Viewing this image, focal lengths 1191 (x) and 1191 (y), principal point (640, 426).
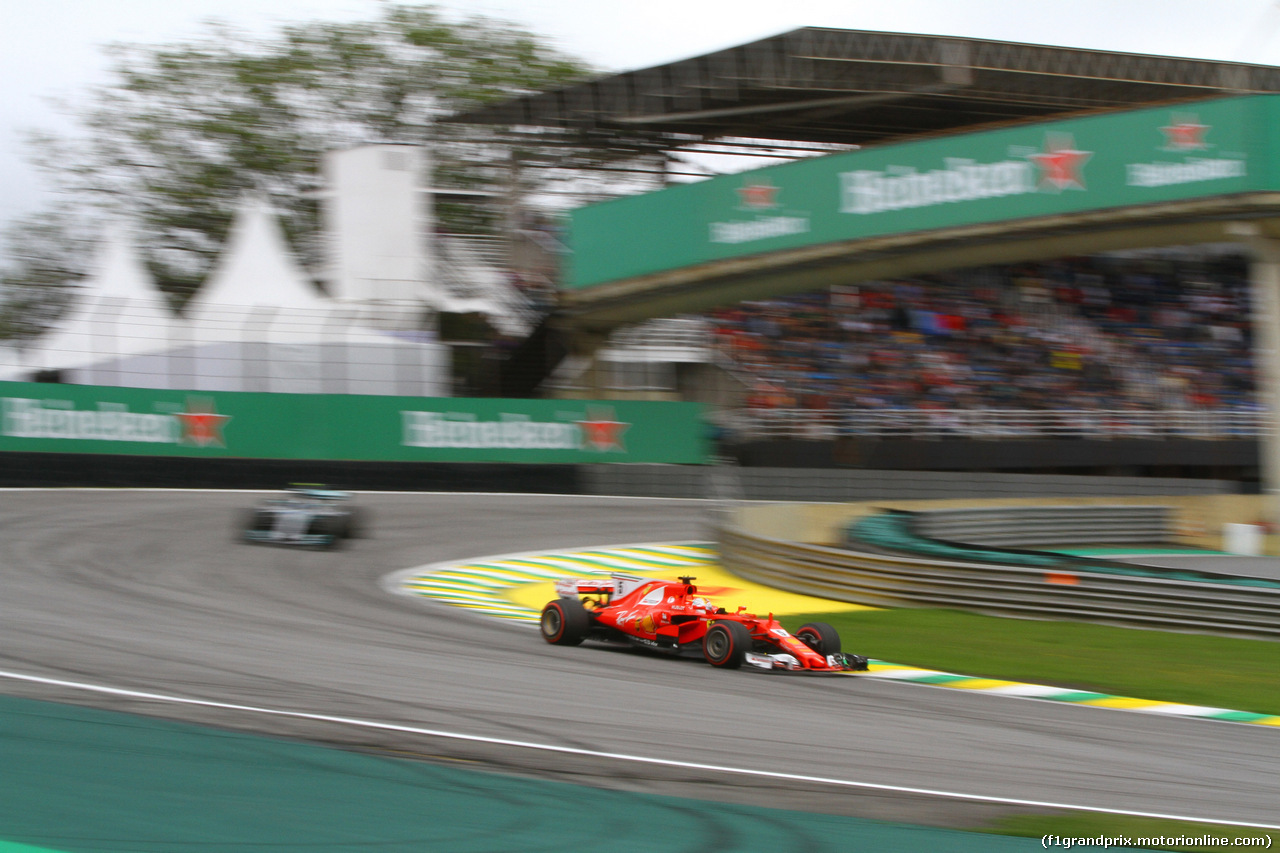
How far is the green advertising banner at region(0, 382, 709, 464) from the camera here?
742 inches

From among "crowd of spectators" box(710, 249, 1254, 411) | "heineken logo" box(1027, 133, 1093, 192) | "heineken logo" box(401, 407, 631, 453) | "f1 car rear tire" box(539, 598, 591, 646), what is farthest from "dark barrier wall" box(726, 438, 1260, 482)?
"f1 car rear tire" box(539, 598, 591, 646)

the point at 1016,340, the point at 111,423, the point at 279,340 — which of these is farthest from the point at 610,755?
the point at 1016,340

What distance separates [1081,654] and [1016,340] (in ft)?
51.5

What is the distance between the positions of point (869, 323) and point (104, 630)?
61.2 feet

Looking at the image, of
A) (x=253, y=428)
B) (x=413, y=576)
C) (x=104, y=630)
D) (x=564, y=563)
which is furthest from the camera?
(x=253, y=428)

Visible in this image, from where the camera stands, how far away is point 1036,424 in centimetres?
2261

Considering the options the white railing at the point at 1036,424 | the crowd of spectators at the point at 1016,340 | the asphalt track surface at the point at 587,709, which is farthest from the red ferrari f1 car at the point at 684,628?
the crowd of spectators at the point at 1016,340

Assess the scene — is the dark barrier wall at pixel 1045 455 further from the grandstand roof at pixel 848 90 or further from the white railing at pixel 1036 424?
the grandstand roof at pixel 848 90

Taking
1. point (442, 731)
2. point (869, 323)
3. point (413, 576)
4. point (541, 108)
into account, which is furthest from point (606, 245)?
point (442, 731)

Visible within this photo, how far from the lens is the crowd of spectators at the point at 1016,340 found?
23.1 m

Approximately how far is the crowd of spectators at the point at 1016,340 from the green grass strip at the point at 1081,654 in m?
12.6

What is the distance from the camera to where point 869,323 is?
24641 mm

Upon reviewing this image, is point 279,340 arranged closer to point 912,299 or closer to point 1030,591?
point 912,299

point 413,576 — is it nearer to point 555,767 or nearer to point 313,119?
point 555,767
